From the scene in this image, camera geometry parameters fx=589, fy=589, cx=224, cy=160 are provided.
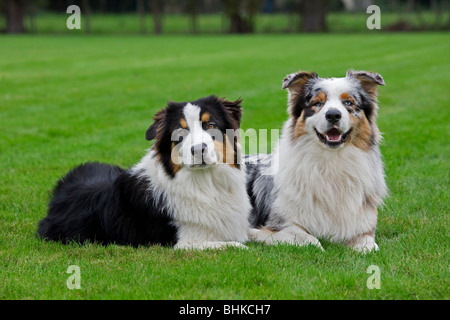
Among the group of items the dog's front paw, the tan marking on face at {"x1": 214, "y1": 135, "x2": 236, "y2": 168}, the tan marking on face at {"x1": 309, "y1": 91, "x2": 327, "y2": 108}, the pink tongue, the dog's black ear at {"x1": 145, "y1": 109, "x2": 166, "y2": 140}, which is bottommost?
the dog's front paw

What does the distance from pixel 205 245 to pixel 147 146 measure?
5061mm

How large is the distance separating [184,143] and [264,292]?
1.49 meters

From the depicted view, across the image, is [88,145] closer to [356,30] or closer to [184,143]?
[184,143]

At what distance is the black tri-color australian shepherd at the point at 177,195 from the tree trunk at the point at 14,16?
5206 centimetres

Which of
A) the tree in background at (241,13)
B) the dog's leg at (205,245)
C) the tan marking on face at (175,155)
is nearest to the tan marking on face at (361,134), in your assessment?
the dog's leg at (205,245)

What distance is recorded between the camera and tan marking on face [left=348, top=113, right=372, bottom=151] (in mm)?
5285

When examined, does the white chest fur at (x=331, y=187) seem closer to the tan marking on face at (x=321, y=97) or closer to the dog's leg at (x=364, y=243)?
the dog's leg at (x=364, y=243)

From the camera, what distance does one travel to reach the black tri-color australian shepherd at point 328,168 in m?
5.27

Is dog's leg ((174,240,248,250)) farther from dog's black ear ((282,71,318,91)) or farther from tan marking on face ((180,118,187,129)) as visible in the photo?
dog's black ear ((282,71,318,91))

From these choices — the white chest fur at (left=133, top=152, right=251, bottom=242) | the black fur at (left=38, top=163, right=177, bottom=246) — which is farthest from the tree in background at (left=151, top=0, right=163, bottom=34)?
the white chest fur at (left=133, top=152, right=251, bottom=242)

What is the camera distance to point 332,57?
25.8 meters

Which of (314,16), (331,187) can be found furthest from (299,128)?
(314,16)

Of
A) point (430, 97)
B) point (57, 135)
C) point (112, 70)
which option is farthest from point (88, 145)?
point (112, 70)

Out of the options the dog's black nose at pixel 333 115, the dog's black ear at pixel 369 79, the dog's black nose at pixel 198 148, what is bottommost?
the dog's black nose at pixel 198 148
